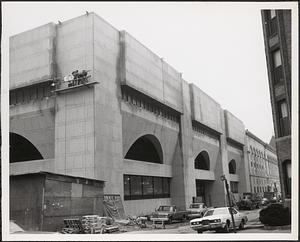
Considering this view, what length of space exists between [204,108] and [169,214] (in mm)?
12391

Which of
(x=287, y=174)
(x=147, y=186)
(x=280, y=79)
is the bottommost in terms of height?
(x=147, y=186)

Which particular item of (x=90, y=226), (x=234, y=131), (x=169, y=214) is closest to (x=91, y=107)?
(x=90, y=226)

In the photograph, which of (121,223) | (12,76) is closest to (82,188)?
(121,223)

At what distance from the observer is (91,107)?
22.3 m

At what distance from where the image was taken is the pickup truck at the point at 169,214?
23.7 metres

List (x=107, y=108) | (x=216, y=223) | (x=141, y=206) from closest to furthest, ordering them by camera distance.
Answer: (x=216, y=223)
(x=107, y=108)
(x=141, y=206)

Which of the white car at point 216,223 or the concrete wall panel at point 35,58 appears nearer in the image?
the white car at point 216,223

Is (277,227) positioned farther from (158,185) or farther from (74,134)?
(158,185)

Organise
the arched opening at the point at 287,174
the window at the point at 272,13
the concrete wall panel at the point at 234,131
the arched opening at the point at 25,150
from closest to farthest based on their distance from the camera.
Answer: the window at the point at 272,13
the arched opening at the point at 287,174
the arched opening at the point at 25,150
the concrete wall panel at the point at 234,131

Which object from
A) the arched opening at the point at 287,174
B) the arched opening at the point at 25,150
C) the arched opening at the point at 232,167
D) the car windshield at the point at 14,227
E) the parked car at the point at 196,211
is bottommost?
the parked car at the point at 196,211

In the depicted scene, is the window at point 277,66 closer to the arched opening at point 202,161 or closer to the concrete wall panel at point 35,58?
the concrete wall panel at point 35,58

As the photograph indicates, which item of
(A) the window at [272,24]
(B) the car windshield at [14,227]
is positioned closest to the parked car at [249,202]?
(A) the window at [272,24]

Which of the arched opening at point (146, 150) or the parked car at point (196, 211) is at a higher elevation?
the arched opening at point (146, 150)

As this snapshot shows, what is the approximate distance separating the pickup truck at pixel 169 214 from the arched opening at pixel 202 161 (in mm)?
10219
